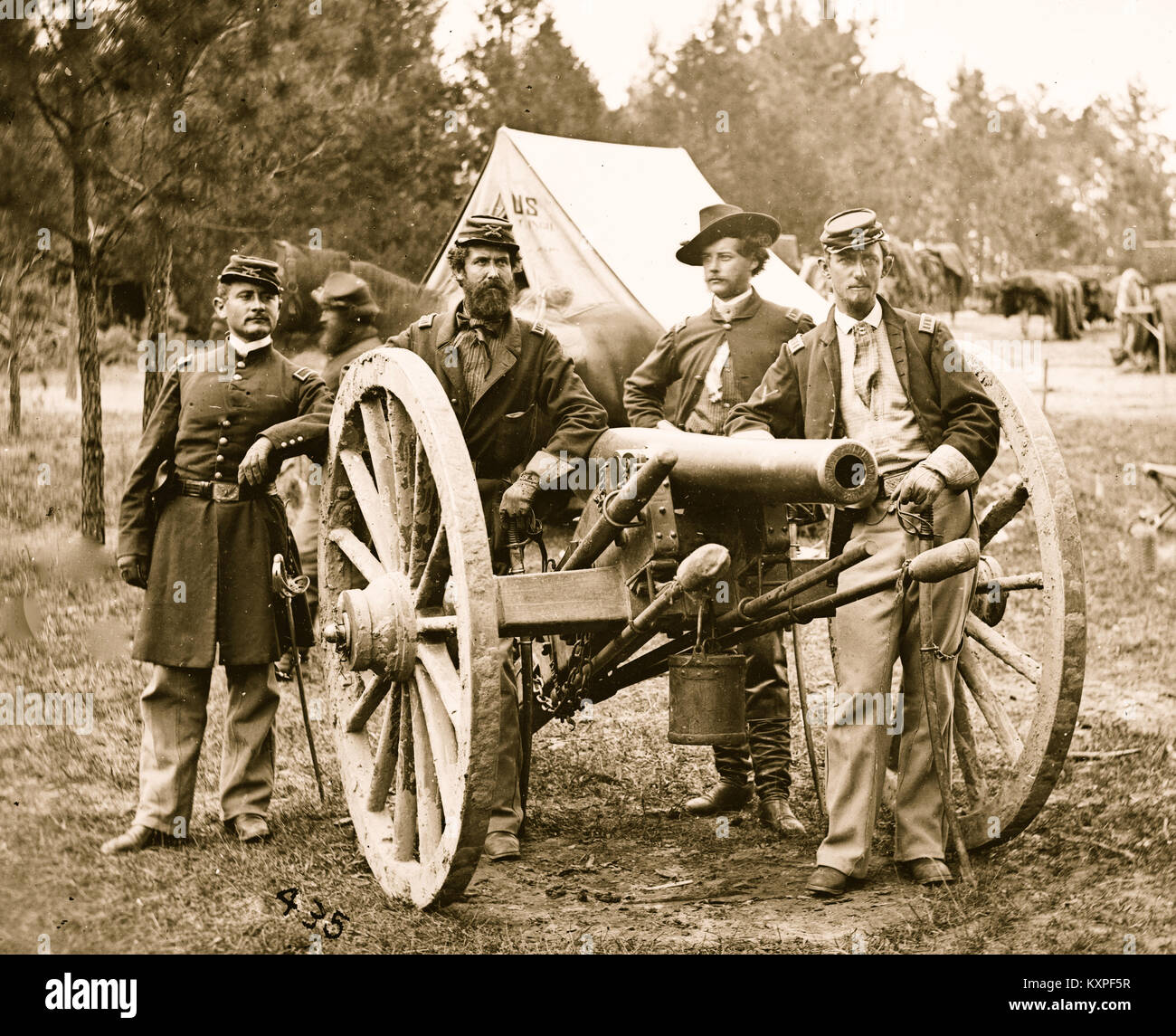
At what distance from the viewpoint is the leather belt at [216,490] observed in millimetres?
4680

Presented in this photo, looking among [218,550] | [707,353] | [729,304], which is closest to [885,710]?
[707,353]

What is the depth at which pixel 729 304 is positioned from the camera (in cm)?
545

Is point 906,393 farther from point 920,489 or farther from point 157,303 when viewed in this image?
point 157,303

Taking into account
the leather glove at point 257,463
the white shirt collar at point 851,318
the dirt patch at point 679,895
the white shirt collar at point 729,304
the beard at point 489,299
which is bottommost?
the dirt patch at point 679,895

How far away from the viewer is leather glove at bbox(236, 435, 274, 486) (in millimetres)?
4457

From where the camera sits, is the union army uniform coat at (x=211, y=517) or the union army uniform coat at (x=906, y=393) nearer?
the union army uniform coat at (x=906, y=393)

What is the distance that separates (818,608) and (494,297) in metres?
1.45

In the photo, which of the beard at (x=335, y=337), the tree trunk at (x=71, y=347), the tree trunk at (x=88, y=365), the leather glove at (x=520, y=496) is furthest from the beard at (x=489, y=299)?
the beard at (x=335, y=337)

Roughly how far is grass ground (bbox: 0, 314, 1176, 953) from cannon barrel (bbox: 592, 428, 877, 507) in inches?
46.4

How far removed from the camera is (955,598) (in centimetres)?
417

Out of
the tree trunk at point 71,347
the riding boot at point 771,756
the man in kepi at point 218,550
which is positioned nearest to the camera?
the man in kepi at point 218,550

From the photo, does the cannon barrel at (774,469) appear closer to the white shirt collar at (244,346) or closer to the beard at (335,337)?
the white shirt collar at (244,346)

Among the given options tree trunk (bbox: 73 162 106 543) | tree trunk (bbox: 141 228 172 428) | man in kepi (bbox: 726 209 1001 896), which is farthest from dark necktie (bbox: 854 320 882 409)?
tree trunk (bbox: 141 228 172 428)

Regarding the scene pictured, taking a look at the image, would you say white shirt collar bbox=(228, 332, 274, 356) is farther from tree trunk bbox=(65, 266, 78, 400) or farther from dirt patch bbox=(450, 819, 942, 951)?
dirt patch bbox=(450, 819, 942, 951)
